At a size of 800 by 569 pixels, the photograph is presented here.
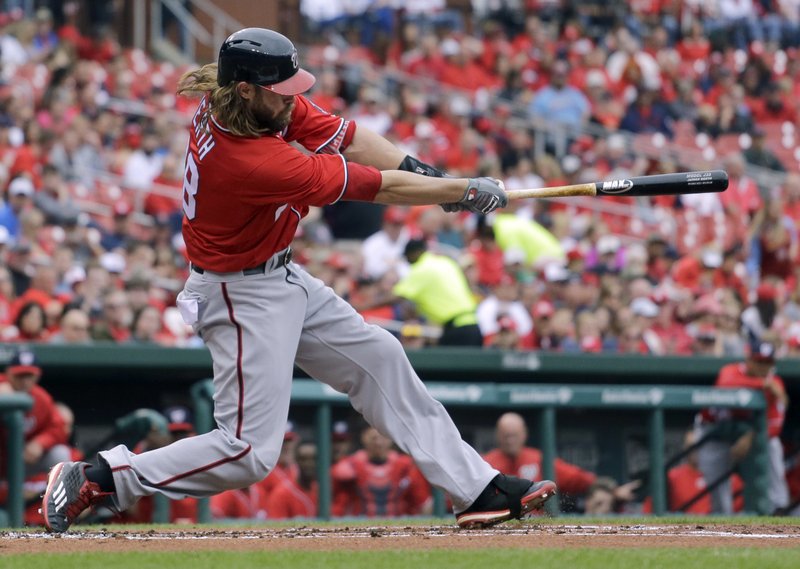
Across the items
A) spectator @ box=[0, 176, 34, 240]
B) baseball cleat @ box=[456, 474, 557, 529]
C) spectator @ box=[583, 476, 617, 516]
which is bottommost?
spectator @ box=[583, 476, 617, 516]

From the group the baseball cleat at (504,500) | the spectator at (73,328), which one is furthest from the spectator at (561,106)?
the baseball cleat at (504,500)

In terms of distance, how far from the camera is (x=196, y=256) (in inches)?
189

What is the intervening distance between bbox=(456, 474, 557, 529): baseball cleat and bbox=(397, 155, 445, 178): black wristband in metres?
1.09

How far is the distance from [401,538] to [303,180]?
4.22 ft

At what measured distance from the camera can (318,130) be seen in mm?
5043

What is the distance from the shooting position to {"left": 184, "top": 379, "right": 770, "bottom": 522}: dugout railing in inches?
309

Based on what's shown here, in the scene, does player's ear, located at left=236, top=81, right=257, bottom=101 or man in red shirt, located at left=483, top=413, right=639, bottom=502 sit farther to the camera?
man in red shirt, located at left=483, top=413, right=639, bottom=502

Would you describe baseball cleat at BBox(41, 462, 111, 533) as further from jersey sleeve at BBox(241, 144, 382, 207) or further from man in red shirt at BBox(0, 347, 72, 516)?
man in red shirt at BBox(0, 347, 72, 516)

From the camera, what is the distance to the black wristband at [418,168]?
4.96 metres

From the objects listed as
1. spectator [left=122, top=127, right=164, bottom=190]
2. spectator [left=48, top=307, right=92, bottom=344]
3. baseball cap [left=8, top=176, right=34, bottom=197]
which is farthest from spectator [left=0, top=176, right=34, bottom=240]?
spectator [left=48, top=307, right=92, bottom=344]

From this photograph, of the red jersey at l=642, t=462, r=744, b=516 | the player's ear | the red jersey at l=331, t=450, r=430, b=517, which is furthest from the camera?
the red jersey at l=642, t=462, r=744, b=516

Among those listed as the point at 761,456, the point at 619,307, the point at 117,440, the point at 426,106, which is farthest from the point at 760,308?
the point at 117,440

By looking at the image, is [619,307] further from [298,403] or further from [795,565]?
[795,565]

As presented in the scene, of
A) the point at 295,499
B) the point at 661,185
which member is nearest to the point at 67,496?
the point at 661,185
